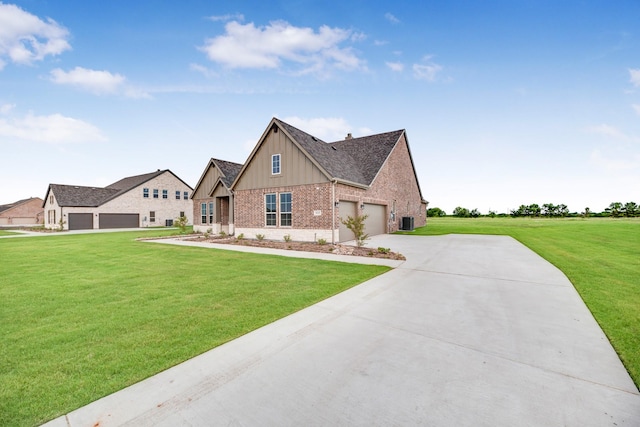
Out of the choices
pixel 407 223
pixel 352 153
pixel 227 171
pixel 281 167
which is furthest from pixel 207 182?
pixel 407 223

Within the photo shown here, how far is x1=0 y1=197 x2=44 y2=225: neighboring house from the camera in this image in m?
50.9

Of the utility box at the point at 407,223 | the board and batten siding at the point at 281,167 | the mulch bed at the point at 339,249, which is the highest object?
the board and batten siding at the point at 281,167

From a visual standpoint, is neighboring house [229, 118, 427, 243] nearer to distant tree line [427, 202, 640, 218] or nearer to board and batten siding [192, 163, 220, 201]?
board and batten siding [192, 163, 220, 201]

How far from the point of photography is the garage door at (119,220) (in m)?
33.9

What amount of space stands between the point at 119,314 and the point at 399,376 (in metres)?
5.00

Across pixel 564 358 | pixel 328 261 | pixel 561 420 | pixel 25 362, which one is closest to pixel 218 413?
pixel 25 362

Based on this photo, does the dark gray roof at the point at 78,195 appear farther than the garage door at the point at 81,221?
Yes

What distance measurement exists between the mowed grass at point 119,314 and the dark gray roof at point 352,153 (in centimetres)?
857

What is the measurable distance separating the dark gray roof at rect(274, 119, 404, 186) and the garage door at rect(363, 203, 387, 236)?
6.92ft

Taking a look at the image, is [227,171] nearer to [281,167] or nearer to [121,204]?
[281,167]

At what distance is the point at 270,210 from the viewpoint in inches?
669

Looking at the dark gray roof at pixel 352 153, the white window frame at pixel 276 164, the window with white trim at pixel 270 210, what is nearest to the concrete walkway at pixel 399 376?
the dark gray roof at pixel 352 153

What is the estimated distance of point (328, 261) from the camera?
32.3 ft

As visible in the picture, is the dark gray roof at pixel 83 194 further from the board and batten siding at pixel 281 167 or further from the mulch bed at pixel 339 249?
the mulch bed at pixel 339 249
